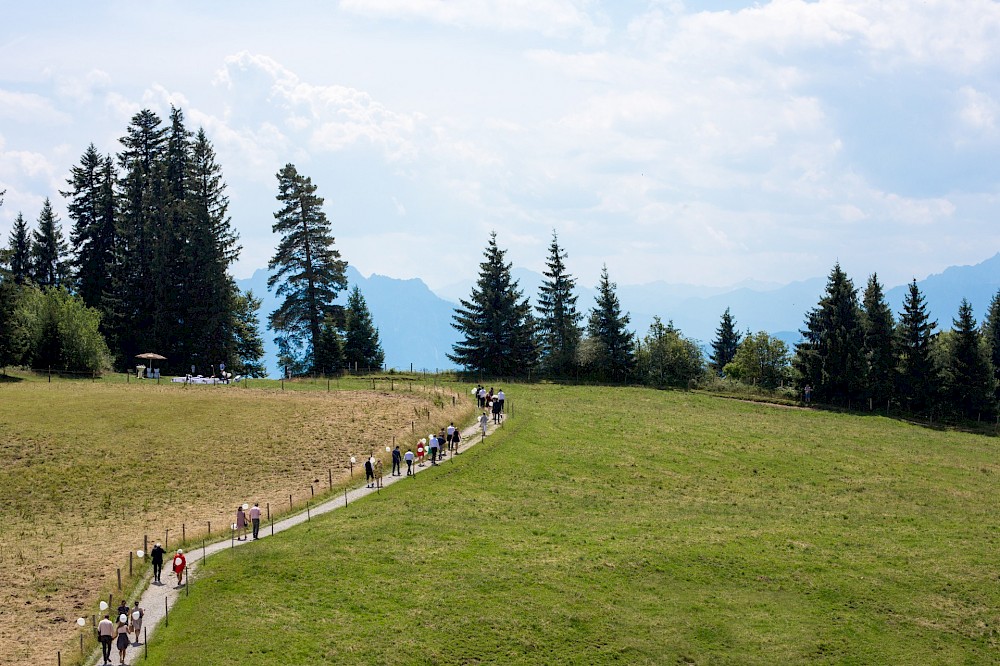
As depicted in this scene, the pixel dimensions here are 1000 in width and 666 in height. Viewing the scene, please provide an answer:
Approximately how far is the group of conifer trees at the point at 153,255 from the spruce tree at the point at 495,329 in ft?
86.8

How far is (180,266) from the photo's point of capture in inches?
3661

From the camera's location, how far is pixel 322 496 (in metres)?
45.8

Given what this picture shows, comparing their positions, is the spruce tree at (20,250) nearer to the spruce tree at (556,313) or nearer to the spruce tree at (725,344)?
the spruce tree at (556,313)

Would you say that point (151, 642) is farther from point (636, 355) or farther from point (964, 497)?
point (636, 355)

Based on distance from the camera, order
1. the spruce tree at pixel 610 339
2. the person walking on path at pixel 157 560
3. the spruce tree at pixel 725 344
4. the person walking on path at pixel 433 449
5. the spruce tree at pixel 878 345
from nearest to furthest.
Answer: the person walking on path at pixel 157 560, the person walking on path at pixel 433 449, the spruce tree at pixel 878 345, the spruce tree at pixel 610 339, the spruce tree at pixel 725 344

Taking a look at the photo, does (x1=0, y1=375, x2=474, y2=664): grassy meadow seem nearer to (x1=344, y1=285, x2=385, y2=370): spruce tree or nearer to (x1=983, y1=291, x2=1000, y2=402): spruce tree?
(x1=344, y1=285, x2=385, y2=370): spruce tree

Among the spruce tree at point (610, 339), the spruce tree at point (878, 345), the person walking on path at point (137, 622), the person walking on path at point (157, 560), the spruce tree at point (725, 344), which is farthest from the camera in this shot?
the spruce tree at point (725, 344)

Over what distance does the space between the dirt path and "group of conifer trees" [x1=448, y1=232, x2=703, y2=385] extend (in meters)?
42.5

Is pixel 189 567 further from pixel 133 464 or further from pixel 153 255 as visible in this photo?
pixel 153 255

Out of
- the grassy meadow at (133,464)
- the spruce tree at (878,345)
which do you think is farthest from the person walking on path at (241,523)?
the spruce tree at (878,345)

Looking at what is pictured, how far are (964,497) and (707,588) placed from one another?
81.0 feet

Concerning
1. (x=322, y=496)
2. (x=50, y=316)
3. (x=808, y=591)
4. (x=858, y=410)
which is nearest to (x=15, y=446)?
(x=322, y=496)

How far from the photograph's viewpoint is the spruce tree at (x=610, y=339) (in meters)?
91.6

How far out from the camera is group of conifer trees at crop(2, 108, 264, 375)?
301 ft
